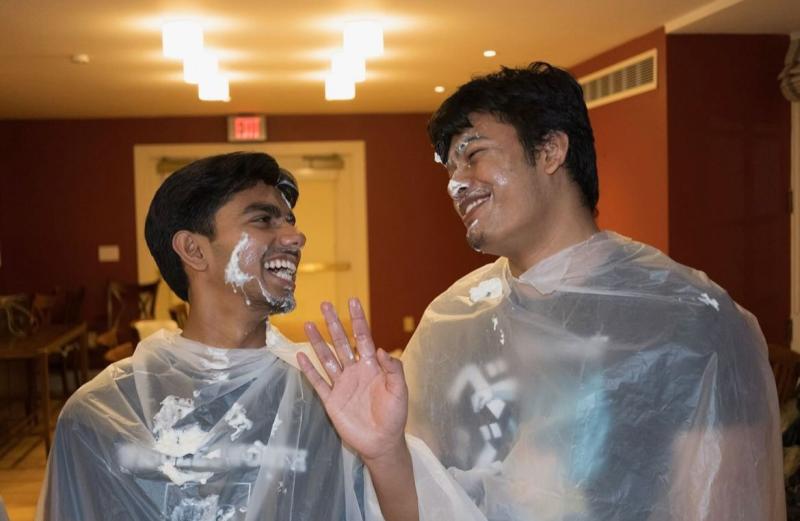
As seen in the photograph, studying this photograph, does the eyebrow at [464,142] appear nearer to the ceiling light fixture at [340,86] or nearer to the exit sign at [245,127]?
the ceiling light fixture at [340,86]

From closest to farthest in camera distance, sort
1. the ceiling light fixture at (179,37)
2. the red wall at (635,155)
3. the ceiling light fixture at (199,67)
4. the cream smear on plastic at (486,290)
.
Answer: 1. the cream smear on plastic at (486,290)
2. the ceiling light fixture at (179,37)
3. the ceiling light fixture at (199,67)
4. the red wall at (635,155)

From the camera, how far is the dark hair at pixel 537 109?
4.60ft

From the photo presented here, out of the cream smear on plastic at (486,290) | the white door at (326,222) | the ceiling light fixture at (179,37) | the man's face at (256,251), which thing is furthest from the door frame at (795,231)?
the white door at (326,222)

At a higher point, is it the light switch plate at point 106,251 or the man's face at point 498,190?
the man's face at point 498,190

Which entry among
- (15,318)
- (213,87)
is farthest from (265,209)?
(15,318)

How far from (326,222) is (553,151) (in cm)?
597

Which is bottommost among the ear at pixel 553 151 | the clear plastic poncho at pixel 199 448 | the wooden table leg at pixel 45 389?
the wooden table leg at pixel 45 389

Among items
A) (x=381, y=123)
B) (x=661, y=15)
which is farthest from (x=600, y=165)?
(x=381, y=123)

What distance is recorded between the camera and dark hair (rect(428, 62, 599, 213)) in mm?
1402

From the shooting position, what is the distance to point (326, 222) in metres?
7.30

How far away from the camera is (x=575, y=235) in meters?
1.41

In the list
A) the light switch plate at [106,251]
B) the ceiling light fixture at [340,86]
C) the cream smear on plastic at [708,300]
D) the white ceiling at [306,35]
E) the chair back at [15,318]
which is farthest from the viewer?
the light switch plate at [106,251]

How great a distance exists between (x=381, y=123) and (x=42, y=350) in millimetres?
3640

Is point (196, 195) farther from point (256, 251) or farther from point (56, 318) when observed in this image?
point (56, 318)
